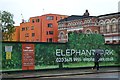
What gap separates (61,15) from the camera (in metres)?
113

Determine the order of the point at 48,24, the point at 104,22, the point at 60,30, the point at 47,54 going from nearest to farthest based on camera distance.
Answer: the point at 47,54
the point at 104,22
the point at 60,30
the point at 48,24

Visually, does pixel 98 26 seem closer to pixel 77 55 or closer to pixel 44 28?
pixel 44 28

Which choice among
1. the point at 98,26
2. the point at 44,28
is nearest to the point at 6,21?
the point at 98,26

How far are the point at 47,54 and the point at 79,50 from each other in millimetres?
4028

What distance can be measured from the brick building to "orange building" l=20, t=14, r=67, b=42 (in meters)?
13.8

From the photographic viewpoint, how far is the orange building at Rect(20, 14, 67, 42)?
10700 centimetres

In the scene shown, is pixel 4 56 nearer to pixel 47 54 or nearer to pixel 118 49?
pixel 47 54

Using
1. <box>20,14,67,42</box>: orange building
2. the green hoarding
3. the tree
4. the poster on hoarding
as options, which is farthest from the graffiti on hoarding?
<box>20,14,67,42</box>: orange building

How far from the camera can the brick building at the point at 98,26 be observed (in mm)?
73312

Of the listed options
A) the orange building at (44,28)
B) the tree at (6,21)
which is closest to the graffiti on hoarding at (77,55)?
the tree at (6,21)

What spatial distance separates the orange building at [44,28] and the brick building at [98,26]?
1382cm

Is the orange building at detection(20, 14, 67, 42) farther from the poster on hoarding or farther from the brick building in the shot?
the poster on hoarding

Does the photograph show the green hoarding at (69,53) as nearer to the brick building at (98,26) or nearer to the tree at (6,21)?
the tree at (6,21)

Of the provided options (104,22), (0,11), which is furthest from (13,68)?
(104,22)
